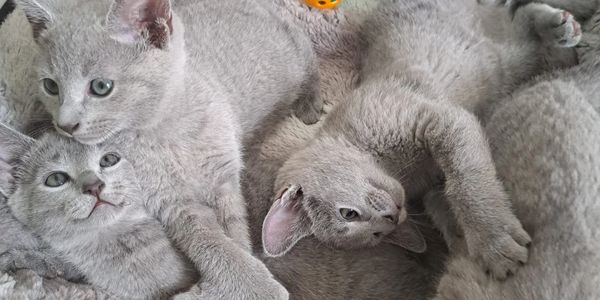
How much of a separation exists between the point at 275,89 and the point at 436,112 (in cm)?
61

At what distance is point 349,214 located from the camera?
1.69 meters

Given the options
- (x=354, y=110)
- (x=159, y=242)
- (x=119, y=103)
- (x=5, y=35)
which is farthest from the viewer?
(x=5, y=35)

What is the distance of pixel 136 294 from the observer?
5.05 ft

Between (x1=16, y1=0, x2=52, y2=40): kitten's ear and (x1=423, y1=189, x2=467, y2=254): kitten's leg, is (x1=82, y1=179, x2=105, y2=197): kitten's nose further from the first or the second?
(x1=423, y1=189, x2=467, y2=254): kitten's leg

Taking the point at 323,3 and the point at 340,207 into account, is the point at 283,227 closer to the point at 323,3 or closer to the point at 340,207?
the point at 340,207

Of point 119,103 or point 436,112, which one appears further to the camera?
point 436,112

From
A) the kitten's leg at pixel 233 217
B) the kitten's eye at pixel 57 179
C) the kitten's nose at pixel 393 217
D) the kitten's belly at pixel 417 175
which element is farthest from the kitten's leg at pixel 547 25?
the kitten's eye at pixel 57 179

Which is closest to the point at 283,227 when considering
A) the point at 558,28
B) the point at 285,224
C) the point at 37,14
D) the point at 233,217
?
the point at 285,224

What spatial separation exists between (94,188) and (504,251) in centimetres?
103

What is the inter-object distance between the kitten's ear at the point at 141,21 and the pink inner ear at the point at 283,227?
0.57 m

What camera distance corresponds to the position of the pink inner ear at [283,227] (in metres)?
1.65

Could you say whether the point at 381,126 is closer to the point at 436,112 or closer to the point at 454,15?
the point at 436,112

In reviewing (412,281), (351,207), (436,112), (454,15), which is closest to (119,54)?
(351,207)

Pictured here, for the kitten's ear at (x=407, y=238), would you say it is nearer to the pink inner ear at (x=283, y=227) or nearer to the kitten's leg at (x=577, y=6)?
the pink inner ear at (x=283, y=227)
